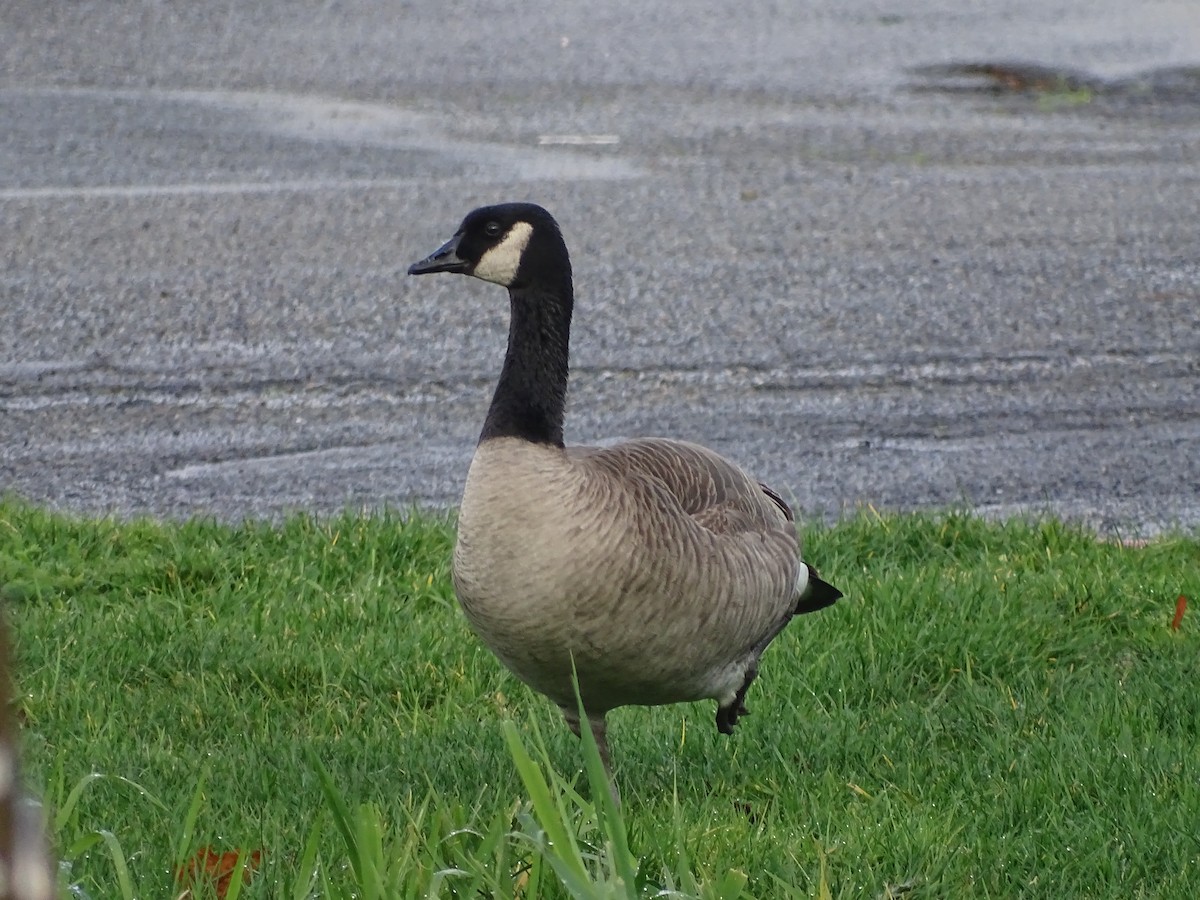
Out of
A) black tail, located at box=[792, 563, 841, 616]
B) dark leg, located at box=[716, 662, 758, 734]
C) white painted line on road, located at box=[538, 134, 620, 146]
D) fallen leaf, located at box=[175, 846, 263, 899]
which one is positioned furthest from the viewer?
white painted line on road, located at box=[538, 134, 620, 146]

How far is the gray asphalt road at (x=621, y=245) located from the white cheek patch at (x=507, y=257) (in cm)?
239

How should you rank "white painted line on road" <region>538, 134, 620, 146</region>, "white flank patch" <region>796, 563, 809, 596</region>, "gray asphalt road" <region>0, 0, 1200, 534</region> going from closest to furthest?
"white flank patch" <region>796, 563, 809, 596</region>
"gray asphalt road" <region>0, 0, 1200, 534</region>
"white painted line on road" <region>538, 134, 620, 146</region>

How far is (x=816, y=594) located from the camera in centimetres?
430

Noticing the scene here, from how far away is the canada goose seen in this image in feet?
10.6

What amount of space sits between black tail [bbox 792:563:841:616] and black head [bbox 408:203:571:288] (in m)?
1.10

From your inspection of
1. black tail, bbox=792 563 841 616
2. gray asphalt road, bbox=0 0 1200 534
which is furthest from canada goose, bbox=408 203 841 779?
gray asphalt road, bbox=0 0 1200 534

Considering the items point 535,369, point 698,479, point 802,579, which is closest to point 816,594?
point 802,579

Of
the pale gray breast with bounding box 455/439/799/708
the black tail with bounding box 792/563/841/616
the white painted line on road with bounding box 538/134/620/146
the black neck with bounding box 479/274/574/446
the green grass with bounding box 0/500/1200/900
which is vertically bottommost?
the green grass with bounding box 0/500/1200/900

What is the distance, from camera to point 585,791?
3863 mm

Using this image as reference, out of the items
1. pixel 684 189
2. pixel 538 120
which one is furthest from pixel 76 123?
pixel 684 189

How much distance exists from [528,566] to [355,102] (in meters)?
9.33

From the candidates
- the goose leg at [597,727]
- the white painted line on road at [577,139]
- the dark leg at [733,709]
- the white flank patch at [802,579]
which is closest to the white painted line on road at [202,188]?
the white painted line on road at [577,139]

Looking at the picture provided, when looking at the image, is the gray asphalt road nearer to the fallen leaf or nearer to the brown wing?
the brown wing

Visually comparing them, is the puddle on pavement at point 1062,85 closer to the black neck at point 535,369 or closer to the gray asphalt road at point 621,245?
the gray asphalt road at point 621,245
